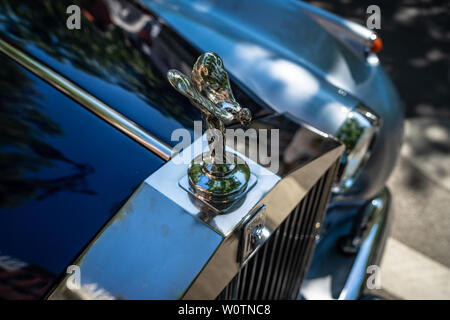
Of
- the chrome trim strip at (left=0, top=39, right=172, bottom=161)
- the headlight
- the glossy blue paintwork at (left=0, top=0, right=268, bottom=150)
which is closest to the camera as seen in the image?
the chrome trim strip at (left=0, top=39, right=172, bottom=161)

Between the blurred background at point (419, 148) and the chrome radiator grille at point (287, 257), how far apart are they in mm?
580

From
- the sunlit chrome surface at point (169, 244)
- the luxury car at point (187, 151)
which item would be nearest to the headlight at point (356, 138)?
the luxury car at point (187, 151)

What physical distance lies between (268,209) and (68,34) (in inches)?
33.5

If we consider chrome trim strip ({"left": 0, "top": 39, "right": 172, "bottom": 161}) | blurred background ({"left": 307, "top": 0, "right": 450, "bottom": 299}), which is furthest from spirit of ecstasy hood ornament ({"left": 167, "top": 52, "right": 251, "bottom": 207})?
blurred background ({"left": 307, "top": 0, "right": 450, "bottom": 299})

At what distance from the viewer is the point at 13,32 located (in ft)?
3.73

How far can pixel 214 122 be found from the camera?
78cm

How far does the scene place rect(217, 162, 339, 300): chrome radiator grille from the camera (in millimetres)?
1025

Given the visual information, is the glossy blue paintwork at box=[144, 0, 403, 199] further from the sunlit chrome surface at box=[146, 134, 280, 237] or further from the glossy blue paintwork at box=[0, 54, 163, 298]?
the glossy blue paintwork at box=[0, 54, 163, 298]

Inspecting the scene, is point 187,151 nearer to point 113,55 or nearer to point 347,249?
point 113,55

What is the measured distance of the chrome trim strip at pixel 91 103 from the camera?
94 cm

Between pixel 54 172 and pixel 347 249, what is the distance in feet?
3.30

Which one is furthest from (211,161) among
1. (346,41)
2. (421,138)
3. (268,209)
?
(421,138)

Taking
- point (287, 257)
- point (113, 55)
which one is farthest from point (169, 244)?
point (113, 55)

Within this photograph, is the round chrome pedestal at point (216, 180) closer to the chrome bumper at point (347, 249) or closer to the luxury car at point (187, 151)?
the luxury car at point (187, 151)
